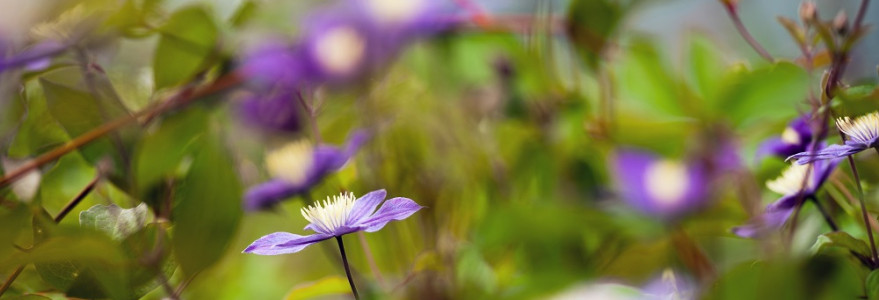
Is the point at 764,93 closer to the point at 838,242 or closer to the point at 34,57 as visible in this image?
the point at 838,242

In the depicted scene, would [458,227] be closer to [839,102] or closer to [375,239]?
[375,239]

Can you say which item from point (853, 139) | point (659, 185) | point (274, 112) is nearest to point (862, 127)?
point (853, 139)

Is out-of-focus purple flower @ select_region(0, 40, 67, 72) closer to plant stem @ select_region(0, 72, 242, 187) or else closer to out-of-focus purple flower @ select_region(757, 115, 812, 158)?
plant stem @ select_region(0, 72, 242, 187)

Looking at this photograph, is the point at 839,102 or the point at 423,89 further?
the point at 423,89

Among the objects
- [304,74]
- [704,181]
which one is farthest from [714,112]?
[304,74]

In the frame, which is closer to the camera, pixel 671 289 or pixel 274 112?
pixel 671 289

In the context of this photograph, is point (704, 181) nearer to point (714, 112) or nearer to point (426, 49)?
point (714, 112)

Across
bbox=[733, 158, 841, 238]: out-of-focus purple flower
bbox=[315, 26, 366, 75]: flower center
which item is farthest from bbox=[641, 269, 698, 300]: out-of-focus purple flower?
bbox=[315, 26, 366, 75]: flower center
